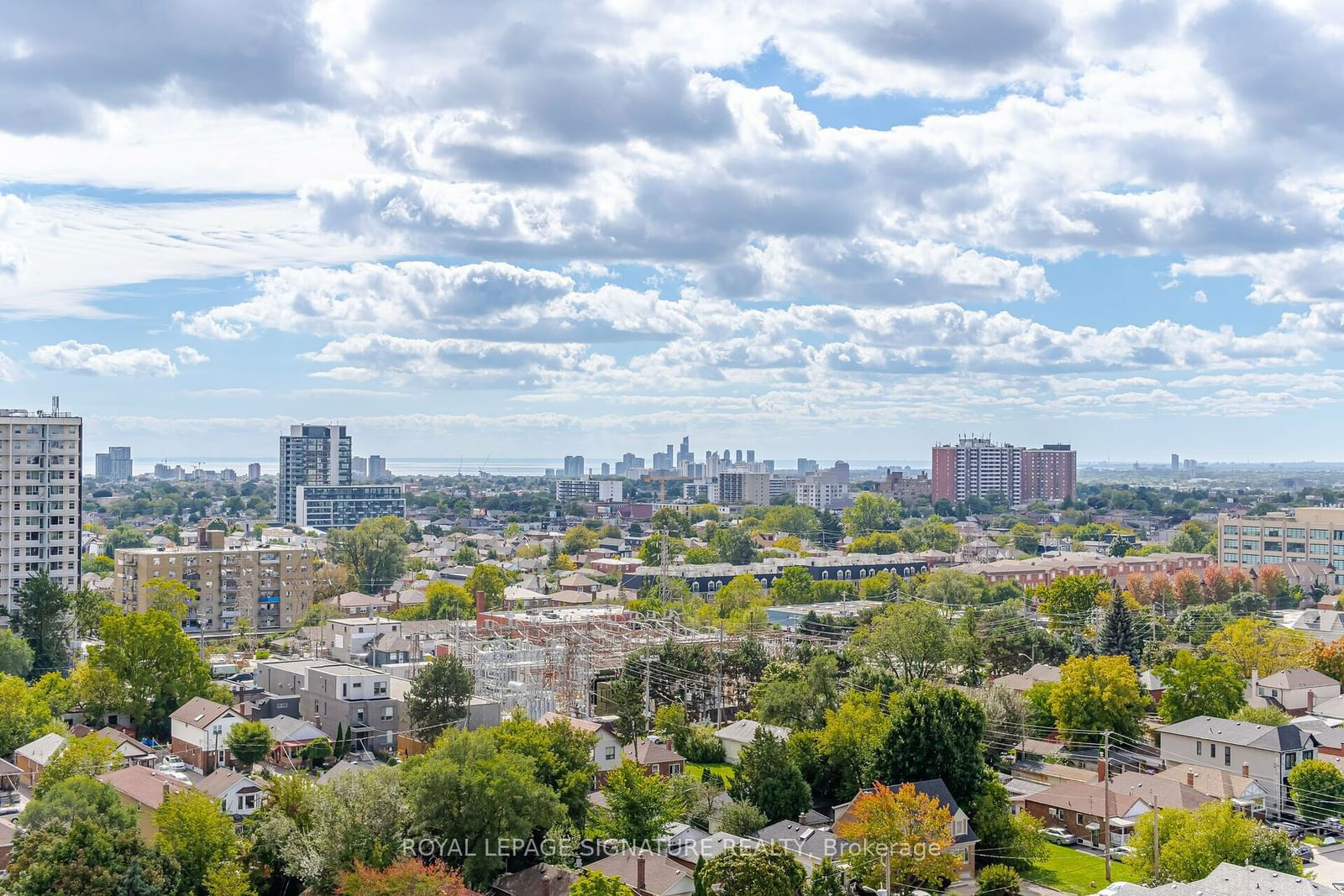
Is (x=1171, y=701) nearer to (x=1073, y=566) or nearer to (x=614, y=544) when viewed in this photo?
(x=1073, y=566)

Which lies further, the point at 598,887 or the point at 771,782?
the point at 771,782

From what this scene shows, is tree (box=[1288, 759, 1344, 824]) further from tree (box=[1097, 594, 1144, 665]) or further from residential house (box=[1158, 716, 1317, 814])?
tree (box=[1097, 594, 1144, 665])

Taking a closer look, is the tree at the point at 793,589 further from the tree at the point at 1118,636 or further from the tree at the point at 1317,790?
the tree at the point at 1317,790

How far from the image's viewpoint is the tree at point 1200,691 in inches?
1156

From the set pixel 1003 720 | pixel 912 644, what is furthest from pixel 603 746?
pixel 912 644

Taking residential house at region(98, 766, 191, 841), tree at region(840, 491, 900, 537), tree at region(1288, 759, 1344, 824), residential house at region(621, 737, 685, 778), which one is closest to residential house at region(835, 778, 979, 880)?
residential house at region(621, 737, 685, 778)

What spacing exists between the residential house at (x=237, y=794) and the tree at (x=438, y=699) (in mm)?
4698

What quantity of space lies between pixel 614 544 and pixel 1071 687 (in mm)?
58226

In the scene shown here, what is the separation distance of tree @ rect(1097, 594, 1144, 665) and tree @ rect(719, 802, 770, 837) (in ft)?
63.8

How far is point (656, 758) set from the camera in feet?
87.2

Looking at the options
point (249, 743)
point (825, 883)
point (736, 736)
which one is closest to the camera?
point (825, 883)

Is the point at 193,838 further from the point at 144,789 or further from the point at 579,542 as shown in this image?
the point at 579,542

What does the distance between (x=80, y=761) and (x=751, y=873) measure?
13.5m

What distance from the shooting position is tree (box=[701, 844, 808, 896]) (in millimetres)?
17344
